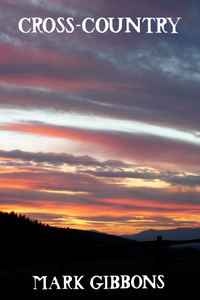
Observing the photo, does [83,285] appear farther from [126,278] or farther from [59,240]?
[59,240]

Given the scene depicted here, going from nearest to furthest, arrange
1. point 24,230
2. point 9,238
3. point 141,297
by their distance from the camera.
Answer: point 141,297 < point 9,238 < point 24,230

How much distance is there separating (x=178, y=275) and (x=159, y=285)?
67.7 inches

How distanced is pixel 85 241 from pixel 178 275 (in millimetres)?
41024

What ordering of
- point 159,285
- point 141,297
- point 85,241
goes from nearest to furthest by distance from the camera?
1. point 141,297
2. point 159,285
3. point 85,241

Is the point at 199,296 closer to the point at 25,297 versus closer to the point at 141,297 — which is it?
the point at 141,297

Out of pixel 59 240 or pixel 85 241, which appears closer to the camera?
pixel 59 240

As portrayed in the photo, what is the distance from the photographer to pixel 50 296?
12.9 m

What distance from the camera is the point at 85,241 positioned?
53.8m

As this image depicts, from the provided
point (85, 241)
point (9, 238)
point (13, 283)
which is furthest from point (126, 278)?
point (85, 241)

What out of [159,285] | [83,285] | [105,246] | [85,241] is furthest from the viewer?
[85,241]

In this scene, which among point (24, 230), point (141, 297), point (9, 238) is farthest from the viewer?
point (24, 230)

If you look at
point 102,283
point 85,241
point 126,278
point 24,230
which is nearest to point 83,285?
point 102,283

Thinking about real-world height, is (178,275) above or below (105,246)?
below

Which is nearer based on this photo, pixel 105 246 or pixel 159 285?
pixel 159 285
